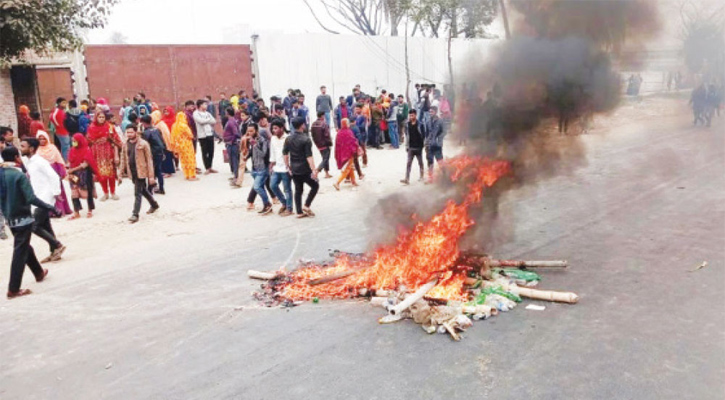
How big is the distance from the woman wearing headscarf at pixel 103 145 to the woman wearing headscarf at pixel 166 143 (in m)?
1.73

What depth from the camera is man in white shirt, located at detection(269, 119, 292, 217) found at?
32.2ft

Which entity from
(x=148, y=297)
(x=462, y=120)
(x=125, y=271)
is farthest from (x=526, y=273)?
(x=125, y=271)

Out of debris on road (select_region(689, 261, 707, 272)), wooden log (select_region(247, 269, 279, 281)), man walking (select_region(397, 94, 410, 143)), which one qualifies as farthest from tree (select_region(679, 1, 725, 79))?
man walking (select_region(397, 94, 410, 143))

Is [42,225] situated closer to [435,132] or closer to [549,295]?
[549,295]

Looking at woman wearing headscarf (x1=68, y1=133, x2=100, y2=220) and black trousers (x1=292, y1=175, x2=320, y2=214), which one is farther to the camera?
woman wearing headscarf (x1=68, y1=133, x2=100, y2=220)

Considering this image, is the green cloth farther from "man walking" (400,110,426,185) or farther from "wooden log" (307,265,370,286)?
"man walking" (400,110,426,185)

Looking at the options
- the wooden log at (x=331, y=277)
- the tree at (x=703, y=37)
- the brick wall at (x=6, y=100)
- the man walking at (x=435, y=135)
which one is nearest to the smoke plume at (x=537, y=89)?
the wooden log at (x=331, y=277)

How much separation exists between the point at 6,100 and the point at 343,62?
478 inches

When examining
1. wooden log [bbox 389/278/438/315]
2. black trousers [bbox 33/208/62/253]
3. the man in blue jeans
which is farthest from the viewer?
the man in blue jeans

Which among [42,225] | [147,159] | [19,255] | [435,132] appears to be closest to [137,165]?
[147,159]

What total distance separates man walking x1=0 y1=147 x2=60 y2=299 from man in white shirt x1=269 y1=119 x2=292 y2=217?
4.07 meters

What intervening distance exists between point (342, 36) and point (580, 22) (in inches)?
682

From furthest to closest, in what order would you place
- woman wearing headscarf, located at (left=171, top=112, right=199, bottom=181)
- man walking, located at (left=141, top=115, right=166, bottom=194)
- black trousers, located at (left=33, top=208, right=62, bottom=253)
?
1. woman wearing headscarf, located at (left=171, top=112, right=199, bottom=181)
2. man walking, located at (left=141, top=115, right=166, bottom=194)
3. black trousers, located at (left=33, top=208, right=62, bottom=253)

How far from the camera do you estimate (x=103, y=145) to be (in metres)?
10.8
